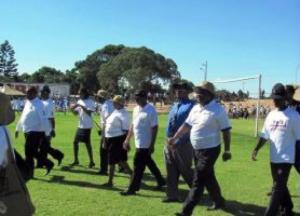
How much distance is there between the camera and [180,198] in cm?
912

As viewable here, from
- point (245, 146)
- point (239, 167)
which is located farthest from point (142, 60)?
point (239, 167)

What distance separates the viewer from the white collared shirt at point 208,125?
7539mm

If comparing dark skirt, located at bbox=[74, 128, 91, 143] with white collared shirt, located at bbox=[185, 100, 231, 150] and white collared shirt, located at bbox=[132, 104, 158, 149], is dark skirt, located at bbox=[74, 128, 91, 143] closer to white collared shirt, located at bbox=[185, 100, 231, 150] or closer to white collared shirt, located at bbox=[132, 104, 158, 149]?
white collared shirt, located at bbox=[132, 104, 158, 149]

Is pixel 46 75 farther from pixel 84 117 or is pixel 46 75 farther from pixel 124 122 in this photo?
pixel 124 122

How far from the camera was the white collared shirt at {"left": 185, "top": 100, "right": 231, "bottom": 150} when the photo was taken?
754 cm

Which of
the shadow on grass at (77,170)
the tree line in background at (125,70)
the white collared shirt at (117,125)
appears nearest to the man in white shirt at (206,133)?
the white collared shirt at (117,125)

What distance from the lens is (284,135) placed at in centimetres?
705

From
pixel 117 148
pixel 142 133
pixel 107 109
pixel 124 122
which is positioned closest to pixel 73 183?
pixel 117 148

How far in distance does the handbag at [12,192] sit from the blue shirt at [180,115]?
16.9ft

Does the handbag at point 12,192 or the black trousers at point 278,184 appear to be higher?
the handbag at point 12,192

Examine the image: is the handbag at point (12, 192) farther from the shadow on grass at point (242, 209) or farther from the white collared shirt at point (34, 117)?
the white collared shirt at point (34, 117)

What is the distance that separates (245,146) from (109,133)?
Result: 9432 millimetres

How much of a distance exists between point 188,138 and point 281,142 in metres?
2.12

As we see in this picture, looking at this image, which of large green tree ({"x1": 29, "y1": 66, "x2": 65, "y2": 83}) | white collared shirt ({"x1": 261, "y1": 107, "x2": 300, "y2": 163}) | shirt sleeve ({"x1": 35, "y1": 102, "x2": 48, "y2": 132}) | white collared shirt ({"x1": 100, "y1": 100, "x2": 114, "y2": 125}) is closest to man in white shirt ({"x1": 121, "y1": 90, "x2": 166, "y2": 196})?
shirt sleeve ({"x1": 35, "y1": 102, "x2": 48, "y2": 132})
